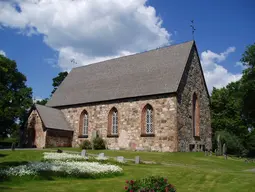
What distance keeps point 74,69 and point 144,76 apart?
1664 cm

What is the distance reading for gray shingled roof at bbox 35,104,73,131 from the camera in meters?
34.2

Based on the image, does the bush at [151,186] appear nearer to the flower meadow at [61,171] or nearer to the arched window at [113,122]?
the flower meadow at [61,171]

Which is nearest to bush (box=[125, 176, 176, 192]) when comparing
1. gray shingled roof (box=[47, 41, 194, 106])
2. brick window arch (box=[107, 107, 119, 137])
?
gray shingled roof (box=[47, 41, 194, 106])

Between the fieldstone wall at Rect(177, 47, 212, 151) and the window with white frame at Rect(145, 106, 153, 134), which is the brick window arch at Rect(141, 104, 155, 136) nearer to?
the window with white frame at Rect(145, 106, 153, 134)

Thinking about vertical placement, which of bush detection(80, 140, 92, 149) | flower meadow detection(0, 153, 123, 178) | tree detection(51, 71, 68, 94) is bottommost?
flower meadow detection(0, 153, 123, 178)

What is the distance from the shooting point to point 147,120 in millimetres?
30922

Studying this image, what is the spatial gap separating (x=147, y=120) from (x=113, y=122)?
195 inches

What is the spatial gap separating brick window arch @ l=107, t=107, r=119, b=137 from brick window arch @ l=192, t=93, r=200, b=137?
29.7 feet

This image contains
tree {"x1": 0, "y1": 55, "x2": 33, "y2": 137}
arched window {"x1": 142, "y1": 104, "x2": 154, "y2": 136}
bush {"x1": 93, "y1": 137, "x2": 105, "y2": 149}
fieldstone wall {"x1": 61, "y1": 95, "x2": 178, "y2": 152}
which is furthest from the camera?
tree {"x1": 0, "y1": 55, "x2": 33, "y2": 137}

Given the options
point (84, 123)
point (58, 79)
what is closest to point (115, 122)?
point (84, 123)

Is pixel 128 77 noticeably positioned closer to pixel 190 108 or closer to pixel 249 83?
pixel 190 108

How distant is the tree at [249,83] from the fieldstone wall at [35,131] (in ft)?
97.4

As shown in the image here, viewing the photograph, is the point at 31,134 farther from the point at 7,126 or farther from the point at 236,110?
the point at 236,110

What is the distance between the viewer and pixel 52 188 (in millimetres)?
11453
